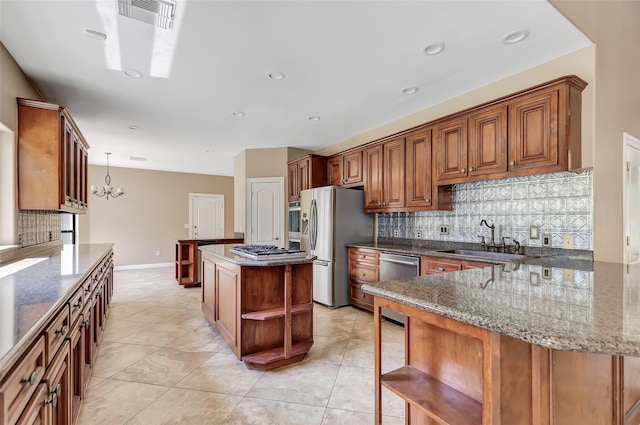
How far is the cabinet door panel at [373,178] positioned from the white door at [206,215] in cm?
584

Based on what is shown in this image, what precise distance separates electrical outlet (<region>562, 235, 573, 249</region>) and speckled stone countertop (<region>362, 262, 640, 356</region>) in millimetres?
1050

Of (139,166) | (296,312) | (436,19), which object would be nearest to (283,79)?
(436,19)

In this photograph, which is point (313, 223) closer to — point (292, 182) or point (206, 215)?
point (292, 182)

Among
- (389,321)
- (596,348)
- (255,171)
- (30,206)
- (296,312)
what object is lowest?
(389,321)

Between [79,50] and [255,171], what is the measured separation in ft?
11.1

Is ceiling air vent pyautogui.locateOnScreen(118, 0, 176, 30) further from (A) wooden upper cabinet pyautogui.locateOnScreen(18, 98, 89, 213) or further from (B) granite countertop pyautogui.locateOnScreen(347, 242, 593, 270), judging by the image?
(B) granite countertop pyautogui.locateOnScreen(347, 242, 593, 270)

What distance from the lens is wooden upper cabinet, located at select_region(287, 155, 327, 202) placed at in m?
4.94

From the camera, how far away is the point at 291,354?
8.27ft

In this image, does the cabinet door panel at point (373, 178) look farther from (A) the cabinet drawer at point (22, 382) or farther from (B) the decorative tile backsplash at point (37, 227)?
(B) the decorative tile backsplash at point (37, 227)

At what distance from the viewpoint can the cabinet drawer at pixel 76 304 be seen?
165 centimetres

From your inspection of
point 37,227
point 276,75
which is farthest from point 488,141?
point 37,227

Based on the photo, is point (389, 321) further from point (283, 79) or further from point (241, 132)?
point (241, 132)

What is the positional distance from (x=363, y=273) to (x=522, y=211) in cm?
192

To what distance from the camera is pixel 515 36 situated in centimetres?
226
